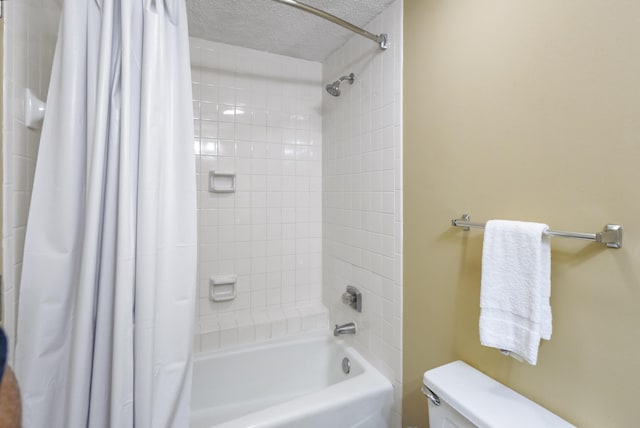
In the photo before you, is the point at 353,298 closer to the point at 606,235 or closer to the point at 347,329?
the point at 347,329

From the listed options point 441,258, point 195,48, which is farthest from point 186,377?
point 195,48

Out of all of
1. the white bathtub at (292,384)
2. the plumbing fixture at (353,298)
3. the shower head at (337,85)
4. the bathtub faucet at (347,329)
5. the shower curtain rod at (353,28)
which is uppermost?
the shower curtain rod at (353,28)

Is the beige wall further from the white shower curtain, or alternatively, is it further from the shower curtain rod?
the white shower curtain

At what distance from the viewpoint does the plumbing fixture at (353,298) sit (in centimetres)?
173

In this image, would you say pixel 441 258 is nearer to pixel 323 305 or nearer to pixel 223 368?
pixel 323 305

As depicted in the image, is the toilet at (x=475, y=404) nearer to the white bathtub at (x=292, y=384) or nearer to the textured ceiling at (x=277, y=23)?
the white bathtub at (x=292, y=384)

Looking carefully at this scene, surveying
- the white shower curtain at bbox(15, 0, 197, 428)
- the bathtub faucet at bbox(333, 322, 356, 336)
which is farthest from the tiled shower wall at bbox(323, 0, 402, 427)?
the white shower curtain at bbox(15, 0, 197, 428)

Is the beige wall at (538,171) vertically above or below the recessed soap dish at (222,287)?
above

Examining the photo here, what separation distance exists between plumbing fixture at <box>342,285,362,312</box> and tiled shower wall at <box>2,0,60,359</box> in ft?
4.53

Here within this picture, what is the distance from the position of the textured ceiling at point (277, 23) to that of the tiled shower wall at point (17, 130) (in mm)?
797

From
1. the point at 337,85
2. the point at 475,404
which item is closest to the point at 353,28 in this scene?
the point at 337,85

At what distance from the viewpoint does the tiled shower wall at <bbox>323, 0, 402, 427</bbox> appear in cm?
145

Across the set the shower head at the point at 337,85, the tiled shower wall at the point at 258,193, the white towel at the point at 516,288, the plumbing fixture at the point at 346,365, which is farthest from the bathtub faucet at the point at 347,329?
the shower head at the point at 337,85

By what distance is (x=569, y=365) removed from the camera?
32.3 inches
